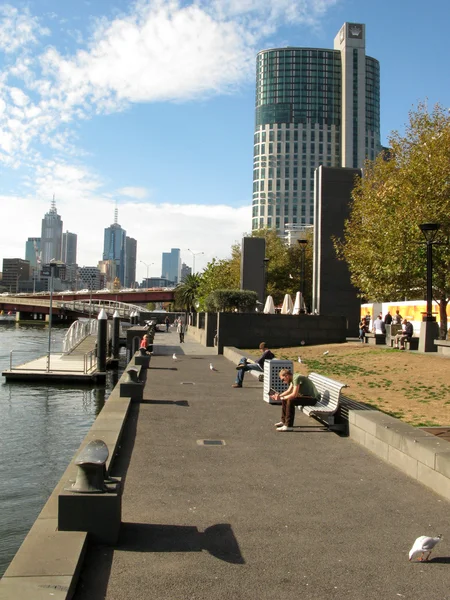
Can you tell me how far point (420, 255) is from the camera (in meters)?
30.6

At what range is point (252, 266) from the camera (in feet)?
154

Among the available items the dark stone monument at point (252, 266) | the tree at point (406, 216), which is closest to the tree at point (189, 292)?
the dark stone monument at point (252, 266)

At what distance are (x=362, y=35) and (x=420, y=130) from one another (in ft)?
547

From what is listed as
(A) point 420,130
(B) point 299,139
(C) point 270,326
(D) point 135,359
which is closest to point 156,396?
(D) point 135,359

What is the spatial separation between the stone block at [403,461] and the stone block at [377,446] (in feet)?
0.48

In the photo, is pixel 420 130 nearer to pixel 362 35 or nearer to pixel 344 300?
pixel 344 300

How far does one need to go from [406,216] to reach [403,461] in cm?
2361

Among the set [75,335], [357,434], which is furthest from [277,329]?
[357,434]

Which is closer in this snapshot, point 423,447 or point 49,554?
point 49,554

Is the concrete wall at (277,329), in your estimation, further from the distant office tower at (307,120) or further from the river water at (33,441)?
the distant office tower at (307,120)

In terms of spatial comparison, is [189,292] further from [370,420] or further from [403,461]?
[403,461]

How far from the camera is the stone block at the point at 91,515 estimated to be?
5492 millimetres

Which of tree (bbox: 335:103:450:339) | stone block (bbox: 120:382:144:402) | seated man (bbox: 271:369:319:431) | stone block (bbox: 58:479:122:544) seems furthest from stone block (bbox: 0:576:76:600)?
tree (bbox: 335:103:450:339)

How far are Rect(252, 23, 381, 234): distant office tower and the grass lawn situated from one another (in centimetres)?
14894
